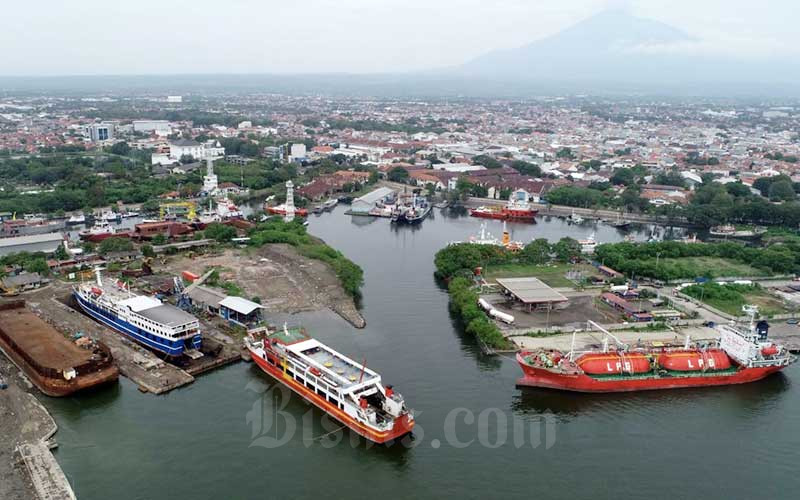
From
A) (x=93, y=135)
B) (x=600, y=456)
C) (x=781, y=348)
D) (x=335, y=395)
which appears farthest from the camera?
(x=93, y=135)

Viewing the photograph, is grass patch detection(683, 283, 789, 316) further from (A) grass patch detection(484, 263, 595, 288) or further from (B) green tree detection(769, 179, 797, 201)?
(B) green tree detection(769, 179, 797, 201)

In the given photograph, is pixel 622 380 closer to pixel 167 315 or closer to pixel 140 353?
pixel 167 315

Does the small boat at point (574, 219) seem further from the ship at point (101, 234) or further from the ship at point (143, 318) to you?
the ship at point (143, 318)

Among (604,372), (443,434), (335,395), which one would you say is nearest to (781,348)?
(604,372)

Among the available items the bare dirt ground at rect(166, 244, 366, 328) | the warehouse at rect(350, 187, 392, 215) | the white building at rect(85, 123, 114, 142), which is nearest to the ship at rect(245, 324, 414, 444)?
the bare dirt ground at rect(166, 244, 366, 328)

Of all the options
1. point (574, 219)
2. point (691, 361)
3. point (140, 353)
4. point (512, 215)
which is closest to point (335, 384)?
point (140, 353)

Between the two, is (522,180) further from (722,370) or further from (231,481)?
(231,481)
